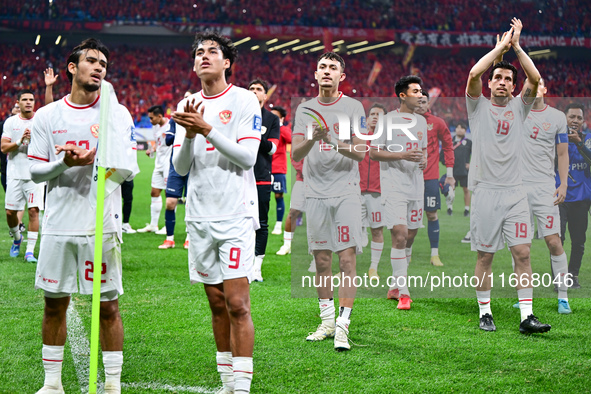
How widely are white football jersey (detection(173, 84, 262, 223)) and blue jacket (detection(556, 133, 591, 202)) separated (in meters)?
3.97

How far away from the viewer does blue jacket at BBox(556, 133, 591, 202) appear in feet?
20.7

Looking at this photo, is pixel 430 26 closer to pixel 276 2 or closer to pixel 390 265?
pixel 276 2

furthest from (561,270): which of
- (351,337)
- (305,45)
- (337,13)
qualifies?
(305,45)

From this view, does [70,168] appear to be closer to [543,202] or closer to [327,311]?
[327,311]

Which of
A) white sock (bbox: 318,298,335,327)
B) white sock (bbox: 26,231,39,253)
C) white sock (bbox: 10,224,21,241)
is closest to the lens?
white sock (bbox: 318,298,335,327)

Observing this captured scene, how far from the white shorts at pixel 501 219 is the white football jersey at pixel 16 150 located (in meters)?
5.90

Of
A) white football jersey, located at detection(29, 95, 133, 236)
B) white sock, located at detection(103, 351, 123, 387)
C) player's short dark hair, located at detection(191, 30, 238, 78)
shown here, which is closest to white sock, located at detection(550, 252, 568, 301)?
player's short dark hair, located at detection(191, 30, 238, 78)

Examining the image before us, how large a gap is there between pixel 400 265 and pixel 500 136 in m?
1.59

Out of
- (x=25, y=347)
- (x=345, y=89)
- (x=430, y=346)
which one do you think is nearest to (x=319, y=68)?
(x=430, y=346)

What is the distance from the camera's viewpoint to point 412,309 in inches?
243

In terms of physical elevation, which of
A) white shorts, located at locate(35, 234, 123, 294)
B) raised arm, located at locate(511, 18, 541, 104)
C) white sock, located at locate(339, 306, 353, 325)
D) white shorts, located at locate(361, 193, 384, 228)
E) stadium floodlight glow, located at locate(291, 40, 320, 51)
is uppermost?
stadium floodlight glow, located at locate(291, 40, 320, 51)

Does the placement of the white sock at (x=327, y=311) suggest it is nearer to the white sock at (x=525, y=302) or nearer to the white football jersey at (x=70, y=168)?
the white sock at (x=525, y=302)

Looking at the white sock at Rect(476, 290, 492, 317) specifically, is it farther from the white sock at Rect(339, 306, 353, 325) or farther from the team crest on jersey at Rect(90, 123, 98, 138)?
the team crest on jersey at Rect(90, 123, 98, 138)

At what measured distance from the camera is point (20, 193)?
8430mm
